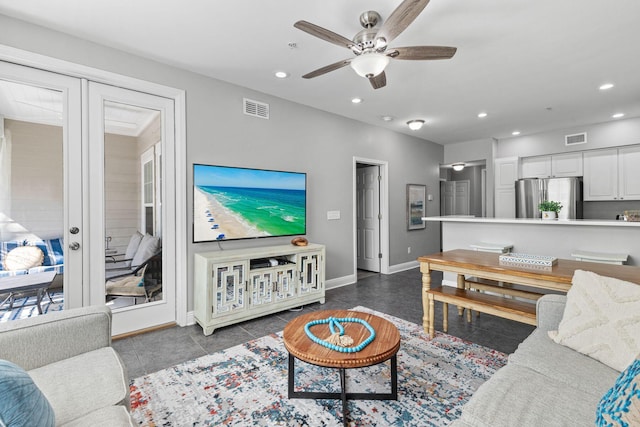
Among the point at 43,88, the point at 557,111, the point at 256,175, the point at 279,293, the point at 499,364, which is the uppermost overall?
the point at 557,111

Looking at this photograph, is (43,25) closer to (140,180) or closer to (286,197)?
(140,180)

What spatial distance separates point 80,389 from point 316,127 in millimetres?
3836

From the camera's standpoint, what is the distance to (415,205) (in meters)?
6.20

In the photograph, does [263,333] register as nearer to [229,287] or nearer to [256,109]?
[229,287]

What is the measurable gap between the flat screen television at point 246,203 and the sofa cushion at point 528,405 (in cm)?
285

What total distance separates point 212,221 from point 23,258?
1.54 meters

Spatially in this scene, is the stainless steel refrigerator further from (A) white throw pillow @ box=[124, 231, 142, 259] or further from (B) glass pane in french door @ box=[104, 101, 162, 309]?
(A) white throw pillow @ box=[124, 231, 142, 259]

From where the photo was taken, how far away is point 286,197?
3.99 metres

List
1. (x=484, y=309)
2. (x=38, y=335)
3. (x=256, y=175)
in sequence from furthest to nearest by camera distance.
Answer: (x=256, y=175) < (x=484, y=309) < (x=38, y=335)

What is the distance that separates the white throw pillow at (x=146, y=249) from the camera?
3064 millimetres

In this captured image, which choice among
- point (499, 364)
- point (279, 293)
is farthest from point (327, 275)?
point (499, 364)

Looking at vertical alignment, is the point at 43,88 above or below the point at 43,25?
below

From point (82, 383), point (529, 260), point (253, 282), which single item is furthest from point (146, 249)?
point (529, 260)

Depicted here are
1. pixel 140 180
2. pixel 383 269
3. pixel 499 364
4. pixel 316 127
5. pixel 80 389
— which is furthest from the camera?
pixel 383 269
